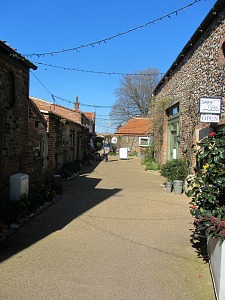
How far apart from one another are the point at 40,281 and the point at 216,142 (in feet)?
9.51

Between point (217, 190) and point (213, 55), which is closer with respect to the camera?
point (217, 190)

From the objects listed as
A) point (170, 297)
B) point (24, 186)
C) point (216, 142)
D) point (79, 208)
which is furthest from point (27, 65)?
point (170, 297)

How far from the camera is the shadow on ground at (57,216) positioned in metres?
A: 5.59

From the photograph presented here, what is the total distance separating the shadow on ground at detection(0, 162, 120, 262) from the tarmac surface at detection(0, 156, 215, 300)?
0.02 m

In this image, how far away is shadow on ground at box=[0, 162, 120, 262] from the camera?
A: 18.3ft

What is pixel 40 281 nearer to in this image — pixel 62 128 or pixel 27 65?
pixel 27 65

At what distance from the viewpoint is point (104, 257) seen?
507 centimetres

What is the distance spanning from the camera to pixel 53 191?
32.3 ft

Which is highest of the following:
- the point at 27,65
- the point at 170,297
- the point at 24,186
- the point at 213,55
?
the point at 213,55

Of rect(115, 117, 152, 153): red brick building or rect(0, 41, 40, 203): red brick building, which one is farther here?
rect(115, 117, 152, 153): red brick building

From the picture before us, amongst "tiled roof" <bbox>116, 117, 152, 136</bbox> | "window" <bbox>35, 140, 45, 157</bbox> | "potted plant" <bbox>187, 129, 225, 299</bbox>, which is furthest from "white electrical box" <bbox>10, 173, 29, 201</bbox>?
"tiled roof" <bbox>116, 117, 152, 136</bbox>

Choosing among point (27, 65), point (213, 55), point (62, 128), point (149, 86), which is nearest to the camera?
→ point (27, 65)

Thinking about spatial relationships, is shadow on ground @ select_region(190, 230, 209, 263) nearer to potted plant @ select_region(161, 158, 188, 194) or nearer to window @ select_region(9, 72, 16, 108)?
window @ select_region(9, 72, 16, 108)

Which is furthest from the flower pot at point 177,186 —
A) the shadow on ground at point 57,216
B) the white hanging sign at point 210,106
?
the white hanging sign at point 210,106
